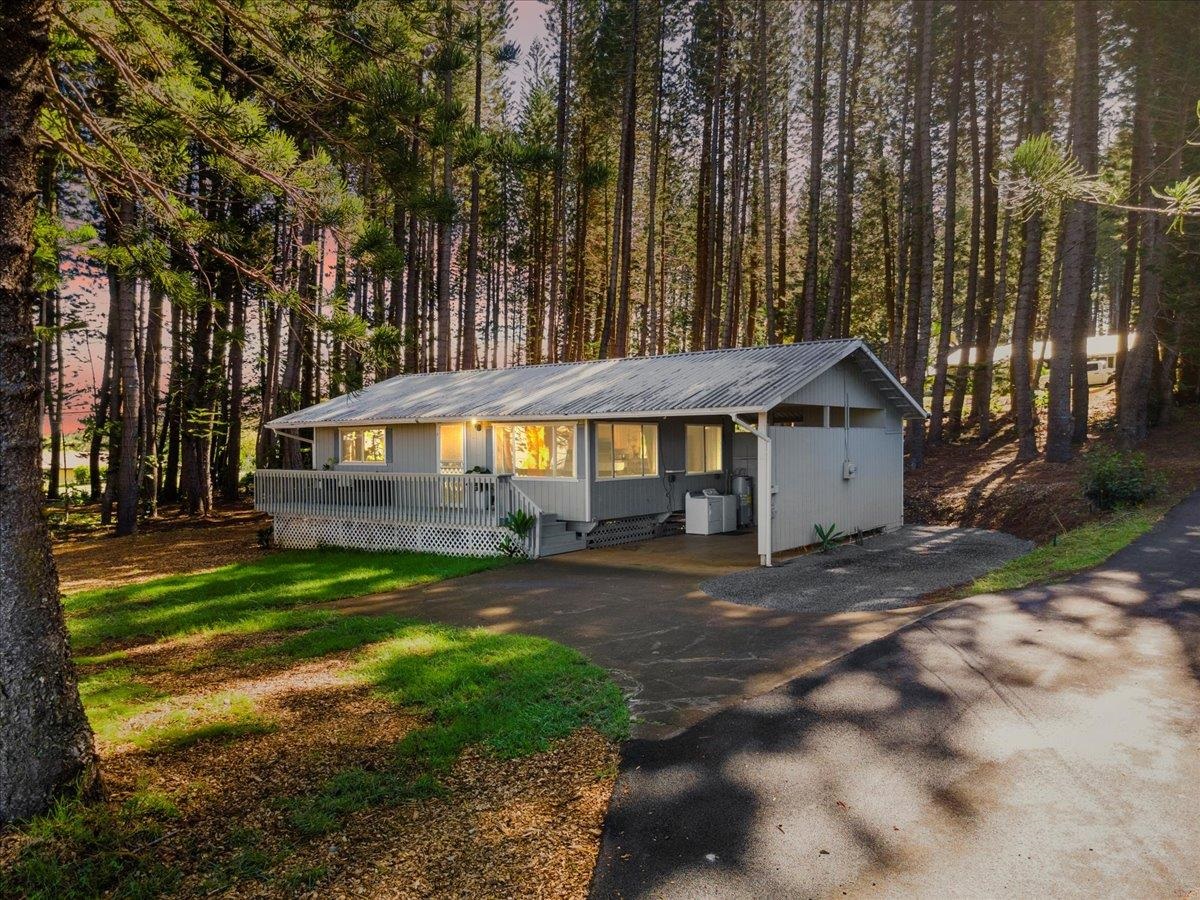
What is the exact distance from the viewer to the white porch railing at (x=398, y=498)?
43.2 ft

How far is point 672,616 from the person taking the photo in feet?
26.4

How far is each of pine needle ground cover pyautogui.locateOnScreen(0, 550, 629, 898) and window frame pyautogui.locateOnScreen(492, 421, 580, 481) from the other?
21.5 feet

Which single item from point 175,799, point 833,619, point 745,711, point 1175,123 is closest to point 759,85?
point 1175,123

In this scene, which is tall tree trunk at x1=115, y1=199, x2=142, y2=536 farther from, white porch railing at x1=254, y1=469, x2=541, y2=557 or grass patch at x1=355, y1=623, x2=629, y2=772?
grass patch at x1=355, y1=623, x2=629, y2=772

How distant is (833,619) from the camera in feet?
24.8

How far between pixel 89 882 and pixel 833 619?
655cm

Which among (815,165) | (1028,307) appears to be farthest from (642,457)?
(815,165)

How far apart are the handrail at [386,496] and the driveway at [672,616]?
196cm

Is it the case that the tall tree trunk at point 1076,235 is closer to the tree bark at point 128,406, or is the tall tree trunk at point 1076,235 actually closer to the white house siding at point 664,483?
the white house siding at point 664,483

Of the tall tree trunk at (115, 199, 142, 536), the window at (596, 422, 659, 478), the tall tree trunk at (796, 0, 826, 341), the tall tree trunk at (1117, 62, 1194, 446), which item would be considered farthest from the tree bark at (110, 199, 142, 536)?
the tall tree trunk at (1117, 62, 1194, 446)

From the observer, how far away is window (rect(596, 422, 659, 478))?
1429cm

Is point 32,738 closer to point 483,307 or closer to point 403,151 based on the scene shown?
point 403,151

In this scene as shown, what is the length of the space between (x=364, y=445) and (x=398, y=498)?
3.73 metres

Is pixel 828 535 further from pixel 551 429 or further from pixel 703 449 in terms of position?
pixel 551 429
